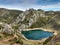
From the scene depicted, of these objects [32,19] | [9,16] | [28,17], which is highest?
[9,16]

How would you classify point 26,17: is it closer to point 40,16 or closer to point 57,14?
point 40,16

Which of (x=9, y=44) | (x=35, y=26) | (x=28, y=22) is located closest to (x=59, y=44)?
(x=9, y=44)

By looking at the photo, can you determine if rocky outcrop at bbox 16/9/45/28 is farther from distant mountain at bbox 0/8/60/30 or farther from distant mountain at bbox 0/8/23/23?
distant mountain at bbox 0/8/23/23

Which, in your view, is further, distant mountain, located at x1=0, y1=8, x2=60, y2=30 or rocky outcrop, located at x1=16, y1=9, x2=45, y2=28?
rocky outcrop, located at x1=16, y1=9, x2=45, y2=28

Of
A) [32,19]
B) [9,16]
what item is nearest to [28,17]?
[32,19]

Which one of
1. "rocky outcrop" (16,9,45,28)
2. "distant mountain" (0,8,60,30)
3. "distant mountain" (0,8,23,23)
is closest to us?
"distant mountain" (0,8,60,30)

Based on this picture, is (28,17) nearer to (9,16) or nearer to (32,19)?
(32,19)

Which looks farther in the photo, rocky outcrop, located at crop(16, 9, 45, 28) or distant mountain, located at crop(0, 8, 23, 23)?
distant mountain, located at crop(0, 8, 23, 23)

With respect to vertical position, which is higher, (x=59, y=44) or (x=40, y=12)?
(x=40, y=12)

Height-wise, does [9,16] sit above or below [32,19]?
above

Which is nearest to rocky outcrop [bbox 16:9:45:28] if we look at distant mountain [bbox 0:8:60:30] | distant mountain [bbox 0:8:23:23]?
distant mountain [bbox 0:8:60:30]

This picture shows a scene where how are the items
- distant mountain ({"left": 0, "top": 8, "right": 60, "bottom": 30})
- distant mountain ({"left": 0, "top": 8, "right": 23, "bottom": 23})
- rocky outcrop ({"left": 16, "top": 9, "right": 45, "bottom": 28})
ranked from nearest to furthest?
distant mountain ({"left": 0, "top": 8, "right": 60, "bottom": 30}), rocky outcrop ({"left": 16, "top": 9, "right": 45, "bottom": 28}), distant mountain ({"left": 0, "top": 8, "right": 23, "bottom": 23})
